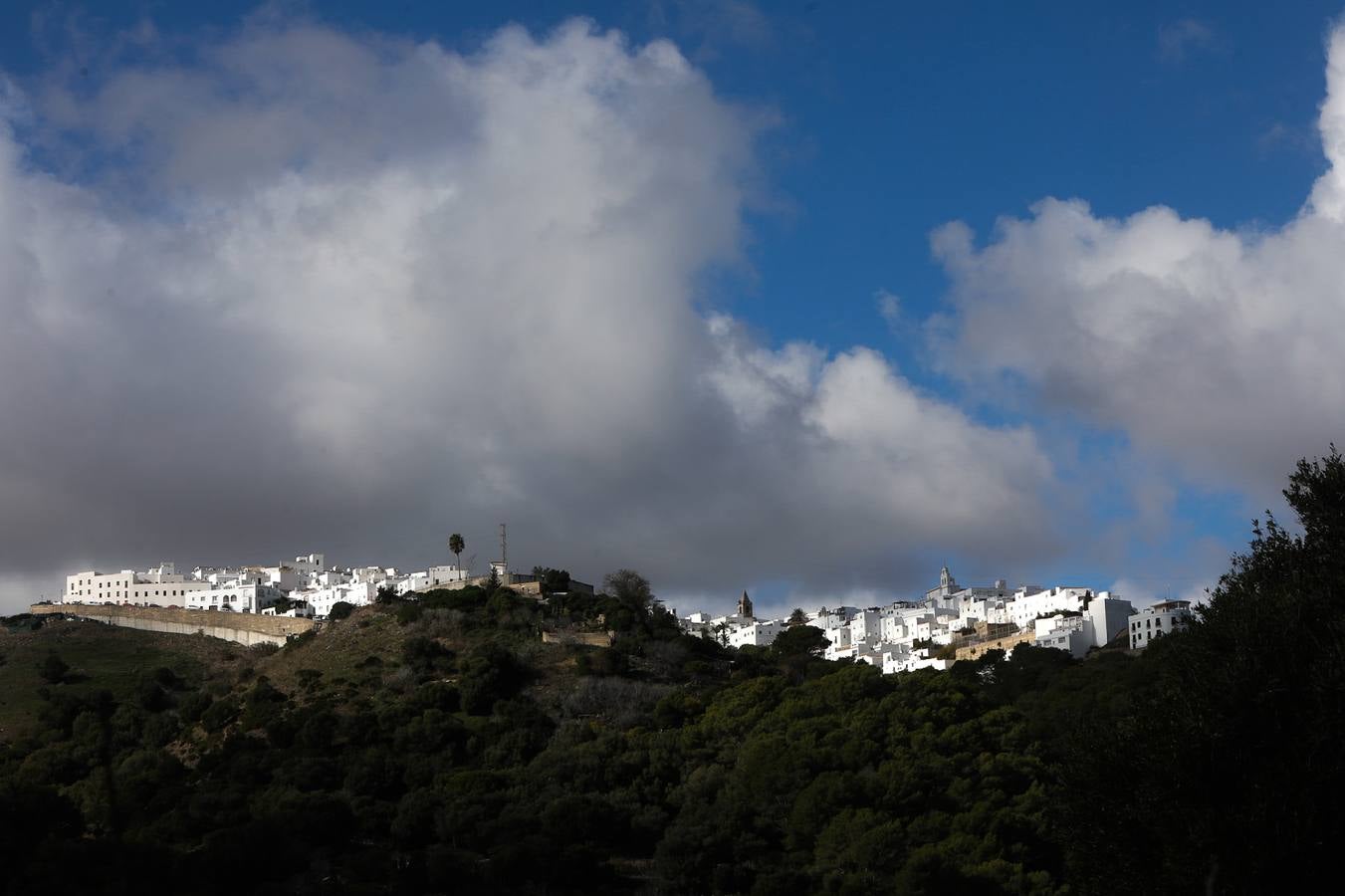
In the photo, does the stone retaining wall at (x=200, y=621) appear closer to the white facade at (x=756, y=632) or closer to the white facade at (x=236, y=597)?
the white facade at (x=236, y=597)

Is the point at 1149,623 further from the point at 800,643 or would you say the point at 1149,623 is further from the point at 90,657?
the point at 90,657

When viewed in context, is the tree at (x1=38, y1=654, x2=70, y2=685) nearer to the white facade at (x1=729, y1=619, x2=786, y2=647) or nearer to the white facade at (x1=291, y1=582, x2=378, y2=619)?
the white facade at (x1=291, y1=582, x2=378, y2=619)

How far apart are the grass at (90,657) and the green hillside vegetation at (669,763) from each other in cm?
28

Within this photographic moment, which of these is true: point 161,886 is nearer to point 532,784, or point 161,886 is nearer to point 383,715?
point 532,784

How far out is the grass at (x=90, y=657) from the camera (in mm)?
61781

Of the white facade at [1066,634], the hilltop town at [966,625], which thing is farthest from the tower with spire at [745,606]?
the white facade at [1066,634]

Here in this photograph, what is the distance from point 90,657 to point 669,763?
131 feet

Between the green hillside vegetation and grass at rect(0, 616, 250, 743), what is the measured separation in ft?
0.93

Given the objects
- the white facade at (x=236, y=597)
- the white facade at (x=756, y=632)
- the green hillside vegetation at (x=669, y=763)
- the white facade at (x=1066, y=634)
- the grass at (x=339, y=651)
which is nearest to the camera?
the green hillside vegetation at (x=669, y=763)

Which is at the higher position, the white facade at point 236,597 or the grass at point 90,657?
the white facade at point 236,597

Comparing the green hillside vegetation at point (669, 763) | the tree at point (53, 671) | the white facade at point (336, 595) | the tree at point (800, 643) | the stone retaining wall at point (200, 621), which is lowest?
the green hillside vegetation at point (669, 763)

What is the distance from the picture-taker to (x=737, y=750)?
44.1 m

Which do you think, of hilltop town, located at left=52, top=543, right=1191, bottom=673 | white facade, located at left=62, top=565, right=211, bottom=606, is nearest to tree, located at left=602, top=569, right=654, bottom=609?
hilltop town, located at left=52, top=543, right=1191, bottom=673

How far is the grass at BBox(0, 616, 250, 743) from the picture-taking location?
6178 centimetres
